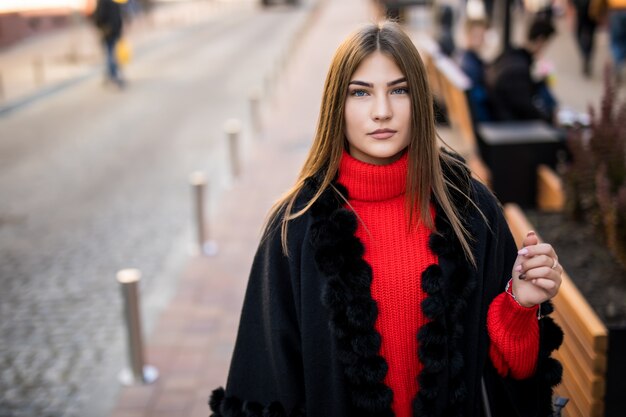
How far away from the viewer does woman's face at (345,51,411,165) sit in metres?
2.18

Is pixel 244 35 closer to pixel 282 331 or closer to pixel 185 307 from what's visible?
pixel 185 307

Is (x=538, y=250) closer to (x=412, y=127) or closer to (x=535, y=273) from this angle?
(x=535, y=273)

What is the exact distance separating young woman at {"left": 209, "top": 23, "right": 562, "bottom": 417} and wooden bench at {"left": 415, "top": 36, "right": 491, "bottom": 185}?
394 cm

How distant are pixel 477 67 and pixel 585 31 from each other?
310 inches

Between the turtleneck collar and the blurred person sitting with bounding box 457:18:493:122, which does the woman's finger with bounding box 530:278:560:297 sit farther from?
the blurred person sitting with bounding box 457:18:493:122

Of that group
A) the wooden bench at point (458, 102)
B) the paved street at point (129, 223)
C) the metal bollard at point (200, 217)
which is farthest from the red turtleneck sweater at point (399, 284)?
the metal bollard at point (200, 217)

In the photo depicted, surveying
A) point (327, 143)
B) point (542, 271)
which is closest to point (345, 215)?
point (327, 143)

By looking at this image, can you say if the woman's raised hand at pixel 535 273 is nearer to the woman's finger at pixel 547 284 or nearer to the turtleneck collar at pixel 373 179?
the woman's finger at pixel 547 284

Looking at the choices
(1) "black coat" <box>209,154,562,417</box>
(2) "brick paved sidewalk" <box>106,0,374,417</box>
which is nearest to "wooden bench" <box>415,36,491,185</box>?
(2) "brick paved sidewalk" <box>106,0,374,417</box>

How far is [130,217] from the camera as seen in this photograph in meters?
8.74

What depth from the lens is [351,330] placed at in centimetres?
220

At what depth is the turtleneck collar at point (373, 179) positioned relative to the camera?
224cm

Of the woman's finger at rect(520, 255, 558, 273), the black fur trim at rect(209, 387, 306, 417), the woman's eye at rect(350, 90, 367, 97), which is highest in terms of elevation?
the woman's eye at rect(350, 90, 367, 97)

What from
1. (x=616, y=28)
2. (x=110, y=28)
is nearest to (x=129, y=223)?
(x=616, y=28)
